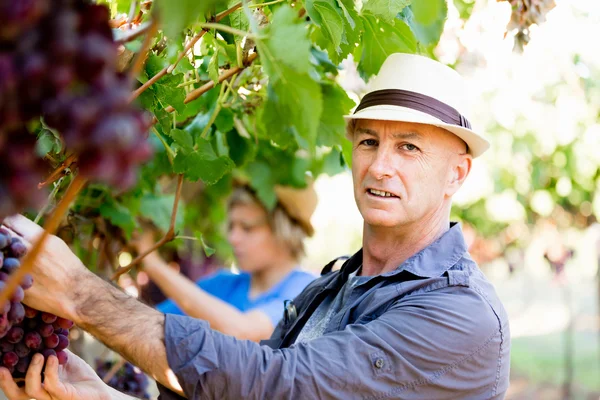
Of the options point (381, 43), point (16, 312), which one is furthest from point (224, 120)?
point (16, 312)

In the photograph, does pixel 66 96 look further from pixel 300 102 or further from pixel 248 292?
pixel 248 292

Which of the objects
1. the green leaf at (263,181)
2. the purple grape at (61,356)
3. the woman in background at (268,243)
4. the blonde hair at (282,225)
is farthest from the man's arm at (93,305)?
the blonde hair at (282,225)

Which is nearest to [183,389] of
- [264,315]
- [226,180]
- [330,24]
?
[330,24]

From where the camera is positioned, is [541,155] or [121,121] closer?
[121,121]

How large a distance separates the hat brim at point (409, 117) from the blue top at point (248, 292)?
174 centimetres

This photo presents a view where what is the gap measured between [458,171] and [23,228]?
1.55 meters

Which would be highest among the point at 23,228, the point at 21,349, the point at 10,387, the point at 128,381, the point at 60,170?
the point at 60,170

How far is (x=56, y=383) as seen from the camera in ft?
5.44

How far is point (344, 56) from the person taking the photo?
6.56 feet

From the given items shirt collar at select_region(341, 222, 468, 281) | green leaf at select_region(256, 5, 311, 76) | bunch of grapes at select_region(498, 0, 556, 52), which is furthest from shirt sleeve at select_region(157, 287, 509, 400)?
bunch of grapes at select_region(498, 0, 556, 52)

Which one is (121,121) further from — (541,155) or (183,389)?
(541,155)

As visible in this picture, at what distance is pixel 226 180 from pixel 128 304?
201 cm

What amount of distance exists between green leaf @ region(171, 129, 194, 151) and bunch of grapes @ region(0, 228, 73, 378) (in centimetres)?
63

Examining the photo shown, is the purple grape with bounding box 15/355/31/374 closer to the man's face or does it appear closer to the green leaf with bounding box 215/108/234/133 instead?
the green leaf with bounding box 215/108/234/133
